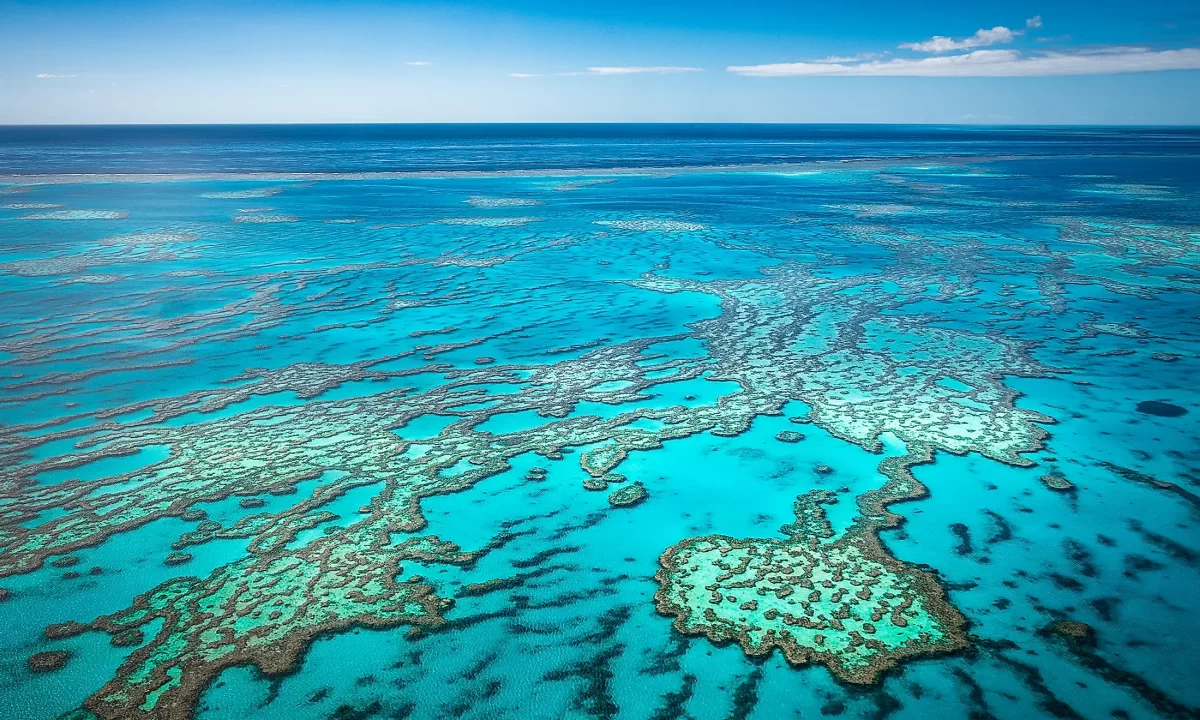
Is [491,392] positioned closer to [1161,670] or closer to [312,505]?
[312,505]

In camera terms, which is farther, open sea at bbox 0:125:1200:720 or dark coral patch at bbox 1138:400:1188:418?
dark coral patch at bbox 1138:400:1188:418

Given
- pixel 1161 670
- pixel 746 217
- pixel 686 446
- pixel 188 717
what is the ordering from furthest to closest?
pixel 746 217
pixel 686 446
pixel 1161 670
pixel 188 717

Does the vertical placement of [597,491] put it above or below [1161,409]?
below

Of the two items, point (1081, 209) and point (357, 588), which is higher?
point (1081, 209)

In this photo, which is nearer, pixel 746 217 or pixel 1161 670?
pixel 1161 670

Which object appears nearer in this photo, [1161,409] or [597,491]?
[597,491]

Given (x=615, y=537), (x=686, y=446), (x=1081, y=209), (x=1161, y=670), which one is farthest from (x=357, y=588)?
(x=1081, y=209)

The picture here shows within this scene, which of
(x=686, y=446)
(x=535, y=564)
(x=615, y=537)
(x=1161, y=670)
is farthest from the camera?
(x=686, y=446)

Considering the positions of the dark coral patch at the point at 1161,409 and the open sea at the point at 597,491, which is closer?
the open sea at the point at 597,491
